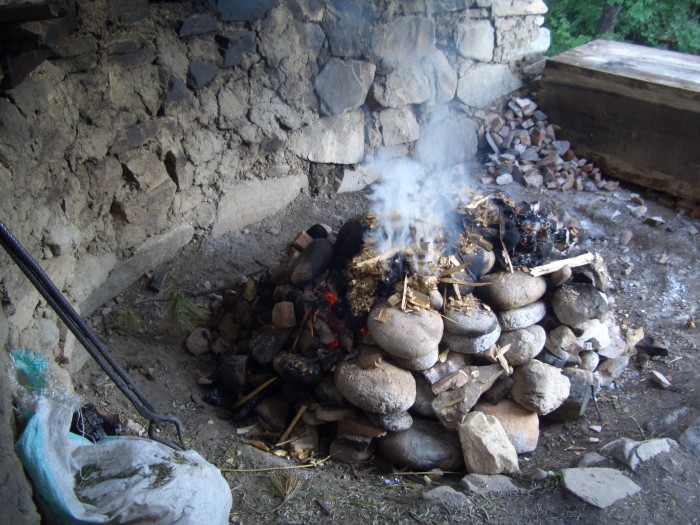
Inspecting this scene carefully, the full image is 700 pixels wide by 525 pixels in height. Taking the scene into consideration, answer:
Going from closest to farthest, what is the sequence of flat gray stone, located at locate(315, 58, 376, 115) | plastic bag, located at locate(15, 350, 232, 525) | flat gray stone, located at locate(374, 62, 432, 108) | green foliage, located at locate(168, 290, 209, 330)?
plastic bag, located at locate(15, 350, 232, 525) → green foliage, located at locate(168, 290, 209, 330) → flat gray stone, located at locate(315, 58, 376, 115) → flat gray stone, located at locate(374, 62, 432, 108)

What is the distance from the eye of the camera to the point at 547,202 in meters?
4.98

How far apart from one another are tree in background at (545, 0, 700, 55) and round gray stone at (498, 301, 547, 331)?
563 cm

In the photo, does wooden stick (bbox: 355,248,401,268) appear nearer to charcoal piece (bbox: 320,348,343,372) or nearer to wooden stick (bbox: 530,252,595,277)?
charcoal piece (bbox: 320,348,343,372)

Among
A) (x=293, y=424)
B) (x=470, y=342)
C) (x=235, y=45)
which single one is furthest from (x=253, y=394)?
(x=235, y=45)

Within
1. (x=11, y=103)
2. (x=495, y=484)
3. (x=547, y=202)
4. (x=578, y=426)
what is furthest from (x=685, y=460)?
(x=11, y=103)

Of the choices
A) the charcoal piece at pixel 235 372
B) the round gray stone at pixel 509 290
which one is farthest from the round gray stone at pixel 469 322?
the charcoal piece at pixel 235 372

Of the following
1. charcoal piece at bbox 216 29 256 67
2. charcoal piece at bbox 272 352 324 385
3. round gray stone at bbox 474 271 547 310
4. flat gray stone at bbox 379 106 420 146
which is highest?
charcoal piece at bbox 216 29 256 67

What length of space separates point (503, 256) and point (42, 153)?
2.40m

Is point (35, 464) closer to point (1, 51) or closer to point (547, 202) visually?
point (1, 51)

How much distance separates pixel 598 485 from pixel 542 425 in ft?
2.56

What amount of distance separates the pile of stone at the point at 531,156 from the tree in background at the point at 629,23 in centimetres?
300

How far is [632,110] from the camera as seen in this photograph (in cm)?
512

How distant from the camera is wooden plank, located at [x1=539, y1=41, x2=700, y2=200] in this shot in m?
4.89

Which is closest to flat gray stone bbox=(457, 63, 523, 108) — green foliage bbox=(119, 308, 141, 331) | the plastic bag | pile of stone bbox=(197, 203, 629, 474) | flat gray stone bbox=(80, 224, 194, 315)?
pile of stone bbox=(197, 203, 629, 474)
